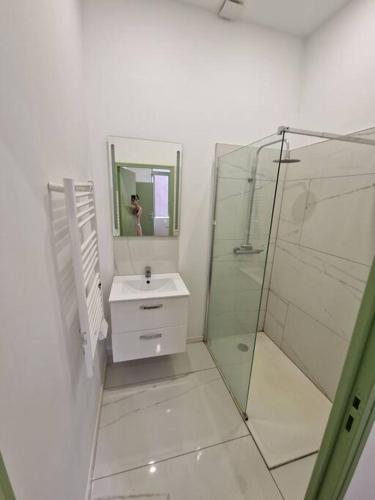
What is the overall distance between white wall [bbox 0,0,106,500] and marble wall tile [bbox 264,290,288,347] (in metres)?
1.96

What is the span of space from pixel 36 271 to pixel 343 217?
1889 mm

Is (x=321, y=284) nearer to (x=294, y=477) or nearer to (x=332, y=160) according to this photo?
(x=332, y=160)

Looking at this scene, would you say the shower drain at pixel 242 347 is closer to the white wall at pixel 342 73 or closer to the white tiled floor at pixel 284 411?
the white tiled floor at pixel 284 411

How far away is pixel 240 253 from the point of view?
1.77 m

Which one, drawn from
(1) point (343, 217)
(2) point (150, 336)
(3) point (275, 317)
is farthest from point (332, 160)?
(2) point (150, 336)

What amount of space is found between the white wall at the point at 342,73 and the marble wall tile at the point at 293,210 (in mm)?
502

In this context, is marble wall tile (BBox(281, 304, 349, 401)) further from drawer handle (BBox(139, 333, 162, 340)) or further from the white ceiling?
the white ceiling

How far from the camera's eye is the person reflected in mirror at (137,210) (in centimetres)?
181

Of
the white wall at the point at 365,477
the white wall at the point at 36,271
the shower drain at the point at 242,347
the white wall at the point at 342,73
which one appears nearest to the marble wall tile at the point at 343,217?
the white wall at the point at 342,73

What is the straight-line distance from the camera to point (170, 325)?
174 centimetres

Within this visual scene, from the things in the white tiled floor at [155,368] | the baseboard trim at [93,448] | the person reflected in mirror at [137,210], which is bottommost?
the white tiled floor at [155,368]

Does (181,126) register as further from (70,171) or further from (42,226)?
(42,226)

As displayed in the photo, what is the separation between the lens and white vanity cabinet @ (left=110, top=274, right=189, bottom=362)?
1.61m

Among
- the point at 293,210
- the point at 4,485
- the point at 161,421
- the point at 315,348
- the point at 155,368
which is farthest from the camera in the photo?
the point at 293,210
